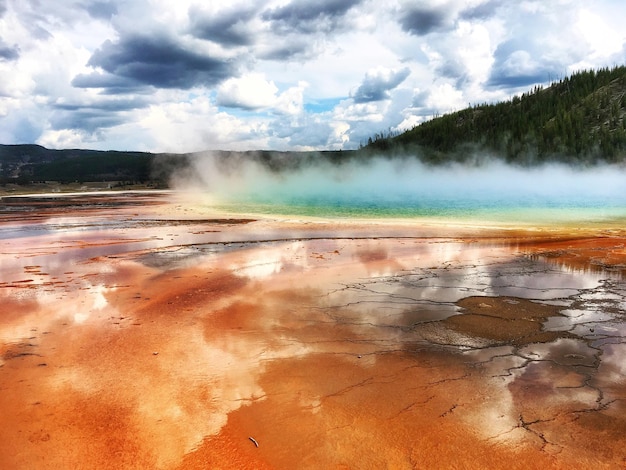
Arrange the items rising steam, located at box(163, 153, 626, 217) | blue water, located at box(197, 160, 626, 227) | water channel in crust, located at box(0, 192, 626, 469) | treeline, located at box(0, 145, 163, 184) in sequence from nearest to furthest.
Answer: water channel in crust, located at box(0, 192, 626, 469)
blue water, located at box(197, 160, 626, 227)
rising steam, located at box(163, 153, 626, 217)
treeline, located at box(0, 145, 163, 184)

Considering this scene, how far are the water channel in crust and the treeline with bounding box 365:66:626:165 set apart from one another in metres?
75.2

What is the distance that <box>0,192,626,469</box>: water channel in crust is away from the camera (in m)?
3.63

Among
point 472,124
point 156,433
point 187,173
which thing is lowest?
point 156,433

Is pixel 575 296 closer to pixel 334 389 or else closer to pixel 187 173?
pixel 334 389

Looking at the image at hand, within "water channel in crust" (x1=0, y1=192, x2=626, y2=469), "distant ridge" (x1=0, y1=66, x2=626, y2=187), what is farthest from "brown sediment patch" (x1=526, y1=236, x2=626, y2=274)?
"distant ridge" (x1=0, y1=66, x2=626, y2=187)

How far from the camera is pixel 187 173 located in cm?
9775

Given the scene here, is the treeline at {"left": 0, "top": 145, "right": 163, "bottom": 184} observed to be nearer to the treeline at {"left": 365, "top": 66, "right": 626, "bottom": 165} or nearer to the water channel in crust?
the treeline at {"left": 365, "top": 66, "right": 626, "bottom": 165}

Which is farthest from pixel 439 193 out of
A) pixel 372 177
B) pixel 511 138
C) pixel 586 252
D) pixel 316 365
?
pixel 511 138

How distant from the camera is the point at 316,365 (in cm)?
510

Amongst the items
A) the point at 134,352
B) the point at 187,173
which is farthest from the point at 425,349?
the point at 187,173

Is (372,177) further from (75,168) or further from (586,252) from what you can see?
(75,168)

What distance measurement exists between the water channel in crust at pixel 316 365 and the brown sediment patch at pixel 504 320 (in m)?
0.04

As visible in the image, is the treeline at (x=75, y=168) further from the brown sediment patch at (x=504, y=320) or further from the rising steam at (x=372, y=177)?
the brown sediment patch at (x=504, y=320)

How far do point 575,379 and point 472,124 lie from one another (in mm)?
107220
